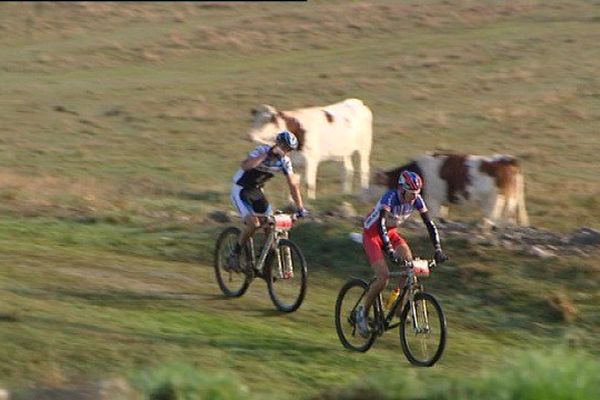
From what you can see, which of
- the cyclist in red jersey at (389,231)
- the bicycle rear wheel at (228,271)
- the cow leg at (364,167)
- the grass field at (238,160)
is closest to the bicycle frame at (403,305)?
the cyclist in red jersey at (389,231)

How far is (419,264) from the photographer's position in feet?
42.7

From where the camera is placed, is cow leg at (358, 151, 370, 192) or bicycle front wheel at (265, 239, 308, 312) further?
cow leg at (358, 151, 370, 192)

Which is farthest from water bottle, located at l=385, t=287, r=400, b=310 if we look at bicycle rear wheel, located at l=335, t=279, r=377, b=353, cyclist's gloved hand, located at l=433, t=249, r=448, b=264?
cyclist's gloved hand, located at l=433, t=249, r=448, b=264

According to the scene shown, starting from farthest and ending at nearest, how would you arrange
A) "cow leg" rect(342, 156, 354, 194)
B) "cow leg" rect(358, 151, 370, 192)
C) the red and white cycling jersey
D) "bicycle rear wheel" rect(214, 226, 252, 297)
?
"cow leg" rect(358, 151, 370, 192) < "cow leg" rect(342, 156, 354, 194) < "bicycle rear wheel" rect(214, 226, 252, 297) < the red and white cycling jersey

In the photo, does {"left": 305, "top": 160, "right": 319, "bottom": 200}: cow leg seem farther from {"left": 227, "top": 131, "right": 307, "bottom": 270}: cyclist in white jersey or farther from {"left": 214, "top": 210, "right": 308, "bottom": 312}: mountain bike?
{"left": 227, "top": 131, "right": 307, "bottom": 270}: cyclist in white jersey

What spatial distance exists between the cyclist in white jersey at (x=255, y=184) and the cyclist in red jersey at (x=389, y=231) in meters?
1.68

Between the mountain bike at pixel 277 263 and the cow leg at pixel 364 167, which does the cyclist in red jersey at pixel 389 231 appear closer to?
the mountain bike at pixel 277 263

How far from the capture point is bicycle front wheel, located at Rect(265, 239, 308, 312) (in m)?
15.2

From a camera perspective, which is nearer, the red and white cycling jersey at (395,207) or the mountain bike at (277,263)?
the red and white cycling jersey at (395,207)

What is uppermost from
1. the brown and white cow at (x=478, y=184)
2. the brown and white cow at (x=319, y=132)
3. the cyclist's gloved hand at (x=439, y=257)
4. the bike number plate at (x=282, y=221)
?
the cyclist's gloved hand at (x=439, y=257)

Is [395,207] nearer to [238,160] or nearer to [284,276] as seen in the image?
[284,276]

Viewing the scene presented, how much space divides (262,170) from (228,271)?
1.36m

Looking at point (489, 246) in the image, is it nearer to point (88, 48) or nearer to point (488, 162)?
point (488, 162)

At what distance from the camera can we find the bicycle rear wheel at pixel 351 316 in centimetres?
1372
